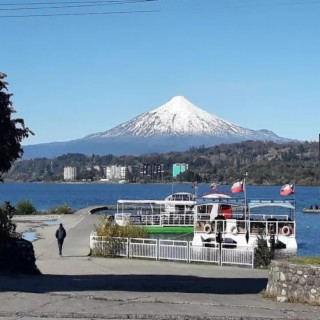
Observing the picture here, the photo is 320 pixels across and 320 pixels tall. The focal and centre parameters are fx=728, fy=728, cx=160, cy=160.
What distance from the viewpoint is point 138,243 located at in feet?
96.6

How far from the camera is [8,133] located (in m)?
18.3

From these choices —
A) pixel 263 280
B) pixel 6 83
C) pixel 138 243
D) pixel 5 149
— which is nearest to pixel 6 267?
pixel 5 149

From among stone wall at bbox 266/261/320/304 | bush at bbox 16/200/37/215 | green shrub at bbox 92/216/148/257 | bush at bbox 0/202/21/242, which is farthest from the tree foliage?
bush at bbox 16/200/37/215

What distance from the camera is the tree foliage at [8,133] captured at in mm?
18250

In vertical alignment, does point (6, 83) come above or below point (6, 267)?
above

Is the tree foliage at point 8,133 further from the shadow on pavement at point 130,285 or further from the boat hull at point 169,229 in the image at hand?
the boat hull at point 169,229

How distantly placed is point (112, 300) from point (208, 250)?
14.8 metres

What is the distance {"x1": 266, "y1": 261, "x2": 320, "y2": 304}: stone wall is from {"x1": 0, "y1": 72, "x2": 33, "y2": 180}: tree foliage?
745 centimetres

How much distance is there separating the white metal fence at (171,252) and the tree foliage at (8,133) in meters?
11.3

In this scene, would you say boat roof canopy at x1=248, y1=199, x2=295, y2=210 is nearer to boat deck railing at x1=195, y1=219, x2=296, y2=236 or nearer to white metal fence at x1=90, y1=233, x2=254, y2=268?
boat deck railing at x1=195, y1=219, x2=296, y2=236

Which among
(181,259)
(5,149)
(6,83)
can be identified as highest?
(6,83)

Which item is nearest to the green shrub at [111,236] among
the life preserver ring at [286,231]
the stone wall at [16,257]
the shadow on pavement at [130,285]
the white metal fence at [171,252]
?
the white metal fence at [171,252]

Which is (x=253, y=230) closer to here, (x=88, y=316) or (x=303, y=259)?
(x=303, y=259)

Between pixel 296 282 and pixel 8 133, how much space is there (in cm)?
817
